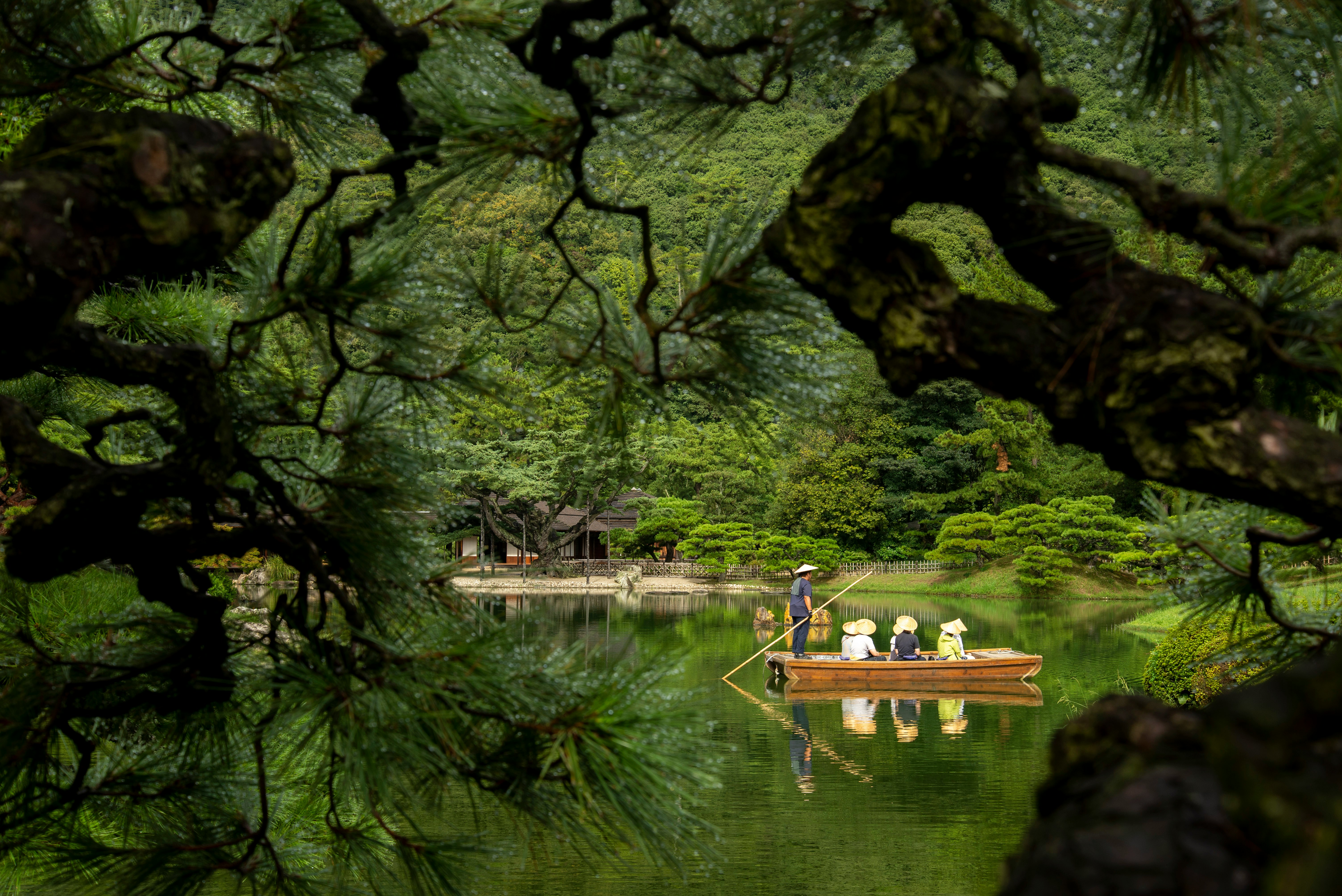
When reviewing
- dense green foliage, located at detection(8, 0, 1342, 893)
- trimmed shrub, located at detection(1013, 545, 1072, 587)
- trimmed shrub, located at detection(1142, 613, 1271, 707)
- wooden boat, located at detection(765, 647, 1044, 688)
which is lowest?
wooden boat, located at detection(765, 647, 1044, 688)

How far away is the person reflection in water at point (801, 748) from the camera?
6.25 metres

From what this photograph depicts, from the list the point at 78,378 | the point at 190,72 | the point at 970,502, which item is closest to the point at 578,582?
the point at 970,502

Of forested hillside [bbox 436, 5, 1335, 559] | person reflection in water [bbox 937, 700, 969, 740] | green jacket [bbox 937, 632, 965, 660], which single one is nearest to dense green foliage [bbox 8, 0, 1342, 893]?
forested hillside [bbox 436, 5, 1335, 559]

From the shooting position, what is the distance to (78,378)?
9.80ft

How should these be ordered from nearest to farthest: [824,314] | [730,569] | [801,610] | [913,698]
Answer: [824,314] → [913,698] → [801,610] → [730,569]

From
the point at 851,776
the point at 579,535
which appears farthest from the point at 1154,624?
the point at 579,535

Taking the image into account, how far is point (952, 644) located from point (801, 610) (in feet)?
6.78

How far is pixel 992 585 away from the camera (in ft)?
71.6

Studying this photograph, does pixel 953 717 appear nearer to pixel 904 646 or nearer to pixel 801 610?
pixel 904 646

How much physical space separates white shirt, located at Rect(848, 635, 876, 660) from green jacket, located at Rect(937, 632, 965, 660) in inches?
27.6

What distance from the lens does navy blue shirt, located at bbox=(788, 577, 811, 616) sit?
38.6ft

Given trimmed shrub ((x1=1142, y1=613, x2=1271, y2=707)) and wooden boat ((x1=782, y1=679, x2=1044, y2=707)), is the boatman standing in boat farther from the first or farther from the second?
trimmed shrub ((x1=1142, y1=613, x2=1271, y2=707))

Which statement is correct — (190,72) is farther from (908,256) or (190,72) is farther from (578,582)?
(578,582)

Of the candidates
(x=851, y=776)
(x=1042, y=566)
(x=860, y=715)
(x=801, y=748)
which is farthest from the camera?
(x=1042, y=566)
